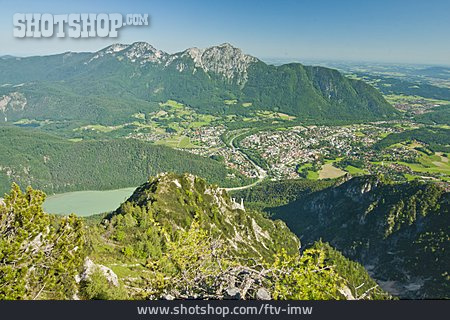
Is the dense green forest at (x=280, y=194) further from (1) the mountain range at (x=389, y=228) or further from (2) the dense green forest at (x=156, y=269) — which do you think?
(2) the dense green forest at (x=156, y=269)

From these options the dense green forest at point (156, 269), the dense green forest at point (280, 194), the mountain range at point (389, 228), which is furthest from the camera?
the dense green forest at point (280, 194)

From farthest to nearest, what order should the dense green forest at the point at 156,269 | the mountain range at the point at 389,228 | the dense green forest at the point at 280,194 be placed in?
the dense green forest at the point at 280,194 → the mountain range at the point at 389,228 → the dense green forest at the point at 156,269

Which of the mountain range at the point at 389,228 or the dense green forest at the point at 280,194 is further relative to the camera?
the dense green forest at the point at 280,194

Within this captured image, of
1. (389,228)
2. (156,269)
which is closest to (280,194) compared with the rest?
(389,228)

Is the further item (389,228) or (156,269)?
(389,228)

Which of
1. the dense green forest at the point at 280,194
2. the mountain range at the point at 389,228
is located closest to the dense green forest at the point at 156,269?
the mountain range at the point at 389,228

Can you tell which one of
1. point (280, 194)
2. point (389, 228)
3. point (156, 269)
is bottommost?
point (280, 194)

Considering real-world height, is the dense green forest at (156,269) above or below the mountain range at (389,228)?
above

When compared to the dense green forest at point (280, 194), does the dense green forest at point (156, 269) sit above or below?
above

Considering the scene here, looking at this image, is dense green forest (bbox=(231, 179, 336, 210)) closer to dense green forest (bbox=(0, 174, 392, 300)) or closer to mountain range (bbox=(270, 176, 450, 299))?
mountain range (bbox=(270, 176, 450, 299))

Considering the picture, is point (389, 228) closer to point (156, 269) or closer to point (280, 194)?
point (280, 194)

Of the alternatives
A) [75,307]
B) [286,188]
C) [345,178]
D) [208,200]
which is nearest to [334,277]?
[75,307]
